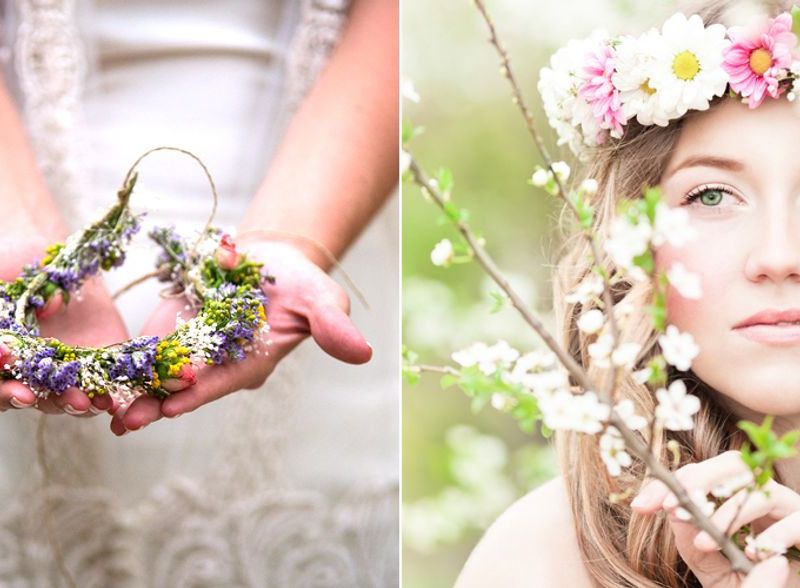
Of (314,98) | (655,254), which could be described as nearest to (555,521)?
(655,254)

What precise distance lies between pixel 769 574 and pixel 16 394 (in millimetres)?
721

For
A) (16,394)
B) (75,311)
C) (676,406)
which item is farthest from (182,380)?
(676,406)

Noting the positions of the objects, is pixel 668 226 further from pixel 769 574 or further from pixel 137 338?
pixel 137 338

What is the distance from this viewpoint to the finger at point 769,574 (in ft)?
2.67

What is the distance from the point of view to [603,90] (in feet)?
3.08

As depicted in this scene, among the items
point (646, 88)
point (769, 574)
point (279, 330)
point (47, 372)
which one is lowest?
point (769, 574)

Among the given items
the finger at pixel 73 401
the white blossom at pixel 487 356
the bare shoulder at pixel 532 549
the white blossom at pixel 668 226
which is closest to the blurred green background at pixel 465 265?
the bare shoulder at pixel 532 549

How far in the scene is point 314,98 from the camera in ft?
4.40

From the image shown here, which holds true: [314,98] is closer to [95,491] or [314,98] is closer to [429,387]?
[429,387]

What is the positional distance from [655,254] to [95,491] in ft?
2.83

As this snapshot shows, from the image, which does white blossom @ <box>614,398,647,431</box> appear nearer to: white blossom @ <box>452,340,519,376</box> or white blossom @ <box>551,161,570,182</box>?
white blossom @ <box>452,340,519,376</box>

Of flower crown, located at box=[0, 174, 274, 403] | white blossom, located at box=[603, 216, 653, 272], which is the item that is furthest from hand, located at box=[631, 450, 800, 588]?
flower crown, located at box=[0, 174, 274, 403]

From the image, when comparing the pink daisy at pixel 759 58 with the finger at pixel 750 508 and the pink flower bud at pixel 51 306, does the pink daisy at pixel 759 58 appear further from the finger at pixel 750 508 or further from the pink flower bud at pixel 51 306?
the pink flower bud at pixel 51 306

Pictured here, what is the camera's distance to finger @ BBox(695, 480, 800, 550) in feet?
2.76
